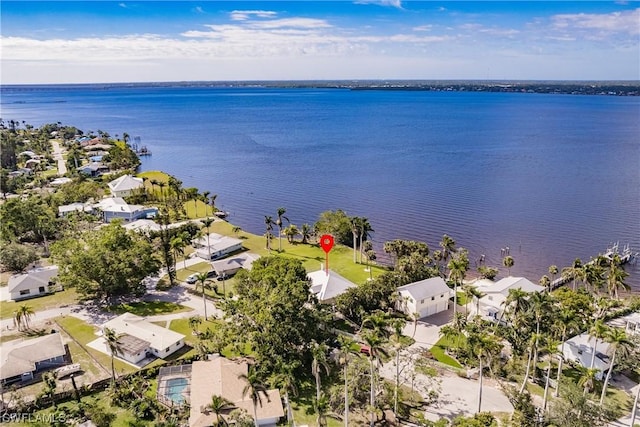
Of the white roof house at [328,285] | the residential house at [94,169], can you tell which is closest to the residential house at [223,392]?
the white roof house at [328,285]

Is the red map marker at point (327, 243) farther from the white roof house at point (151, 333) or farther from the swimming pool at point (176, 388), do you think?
the swimming pool at point (176, 388)

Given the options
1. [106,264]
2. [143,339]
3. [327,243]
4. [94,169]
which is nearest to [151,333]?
[143,339]

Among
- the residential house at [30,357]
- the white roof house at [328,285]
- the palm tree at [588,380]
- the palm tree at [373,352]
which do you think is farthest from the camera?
the white roof house at [328,285]

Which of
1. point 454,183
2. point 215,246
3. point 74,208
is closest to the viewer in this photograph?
point 215,246

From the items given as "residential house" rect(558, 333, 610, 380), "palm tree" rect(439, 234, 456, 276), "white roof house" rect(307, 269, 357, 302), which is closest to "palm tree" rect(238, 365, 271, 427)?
"white roof house" rect(307, 269, 357, 302)

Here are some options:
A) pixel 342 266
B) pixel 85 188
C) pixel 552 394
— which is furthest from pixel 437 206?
pixel 85 188

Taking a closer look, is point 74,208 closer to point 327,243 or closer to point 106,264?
point 106,264

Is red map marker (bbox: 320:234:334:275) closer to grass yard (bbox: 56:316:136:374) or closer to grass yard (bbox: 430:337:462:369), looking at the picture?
grass yard (bbox: 430:337:462:369)
